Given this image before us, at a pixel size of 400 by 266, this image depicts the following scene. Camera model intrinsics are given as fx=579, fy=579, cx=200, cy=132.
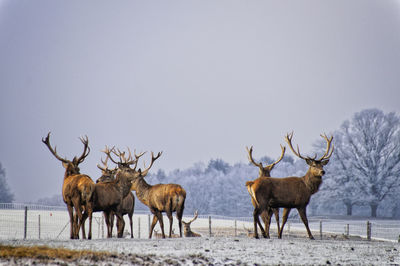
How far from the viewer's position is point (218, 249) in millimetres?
12562

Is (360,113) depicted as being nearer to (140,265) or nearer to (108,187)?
(108,187)

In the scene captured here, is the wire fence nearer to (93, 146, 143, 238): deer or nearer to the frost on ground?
(93, 146, 143, 238): deer

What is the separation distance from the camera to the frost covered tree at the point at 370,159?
47.6 metres

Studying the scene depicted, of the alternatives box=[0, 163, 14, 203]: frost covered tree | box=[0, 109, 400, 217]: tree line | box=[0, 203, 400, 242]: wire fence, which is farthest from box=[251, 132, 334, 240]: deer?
box=[0, 163, 14, 203]: frost covered tree

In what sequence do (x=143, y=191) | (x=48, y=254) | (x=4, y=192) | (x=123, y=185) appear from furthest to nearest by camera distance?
1. (x=4, y=192)
2. (x=143, y=191)
3. (x=123, y=185)
4. (x=48, y=254)

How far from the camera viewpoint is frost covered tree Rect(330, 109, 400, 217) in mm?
47562

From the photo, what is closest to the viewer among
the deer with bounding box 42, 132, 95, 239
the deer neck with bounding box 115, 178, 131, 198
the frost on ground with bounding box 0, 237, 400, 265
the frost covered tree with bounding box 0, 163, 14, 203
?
the frost on ground with bounding box 0, 237, 400, 265

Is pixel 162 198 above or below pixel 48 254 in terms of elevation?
above

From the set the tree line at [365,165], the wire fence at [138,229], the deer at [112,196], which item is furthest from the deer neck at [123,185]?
the tree line at [365,165]

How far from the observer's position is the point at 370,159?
A: 4838 cm

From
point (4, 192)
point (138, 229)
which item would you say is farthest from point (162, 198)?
point (4, 192)

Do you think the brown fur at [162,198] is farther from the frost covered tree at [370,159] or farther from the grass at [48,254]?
the frost covered tree at [370,159]

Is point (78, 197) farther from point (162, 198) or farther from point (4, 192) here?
point (4, 192)

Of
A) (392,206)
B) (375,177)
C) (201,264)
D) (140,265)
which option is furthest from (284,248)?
(392,206)
